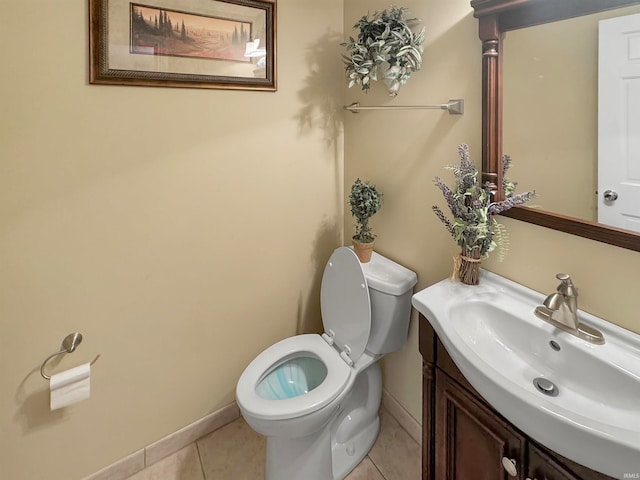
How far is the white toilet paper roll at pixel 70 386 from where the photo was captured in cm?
130

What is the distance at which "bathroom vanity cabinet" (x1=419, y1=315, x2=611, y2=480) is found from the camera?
0.85 meters

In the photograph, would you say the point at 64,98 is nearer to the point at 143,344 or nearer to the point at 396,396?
the point at 143,344

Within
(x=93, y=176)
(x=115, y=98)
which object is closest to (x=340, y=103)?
(x=115, y=98)

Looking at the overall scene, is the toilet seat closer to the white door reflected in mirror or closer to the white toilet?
the white toilet

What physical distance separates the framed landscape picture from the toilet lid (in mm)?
872

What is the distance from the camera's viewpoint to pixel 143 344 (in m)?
1.54

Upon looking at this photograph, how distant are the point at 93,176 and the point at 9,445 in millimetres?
1025

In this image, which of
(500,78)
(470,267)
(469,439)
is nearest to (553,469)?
(469,439)

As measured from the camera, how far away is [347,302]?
5.22 feet

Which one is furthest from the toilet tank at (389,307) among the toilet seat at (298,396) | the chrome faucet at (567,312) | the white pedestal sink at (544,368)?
the chrome faucet at (567,312)

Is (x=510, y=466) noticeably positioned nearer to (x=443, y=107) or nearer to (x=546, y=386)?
(x=546, y=386)

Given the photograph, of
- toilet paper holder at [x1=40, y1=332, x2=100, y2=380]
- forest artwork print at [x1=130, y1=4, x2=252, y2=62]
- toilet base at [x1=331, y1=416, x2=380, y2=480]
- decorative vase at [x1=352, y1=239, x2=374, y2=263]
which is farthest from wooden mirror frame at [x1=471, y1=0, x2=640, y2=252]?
toilet paper holder at [x1=40, y1=332, x2=100, y2=380]

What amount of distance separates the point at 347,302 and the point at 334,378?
0.32 m

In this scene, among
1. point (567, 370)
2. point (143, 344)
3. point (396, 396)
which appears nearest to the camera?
point (567, 370)
